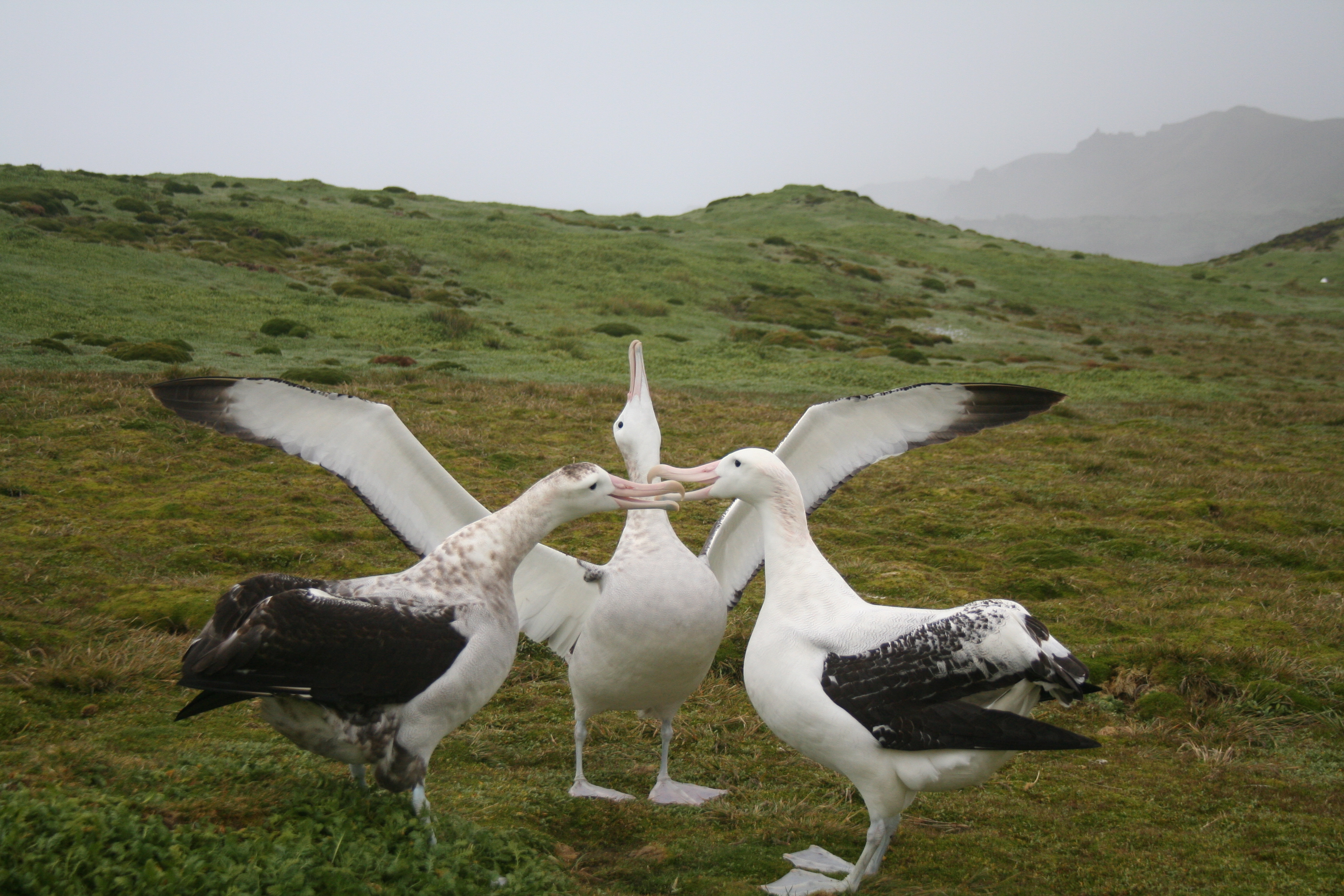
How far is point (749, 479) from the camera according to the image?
543 centimetres

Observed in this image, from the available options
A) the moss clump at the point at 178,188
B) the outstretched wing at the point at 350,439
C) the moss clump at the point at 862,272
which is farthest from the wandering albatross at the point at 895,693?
the moss clump at the point at 862,272

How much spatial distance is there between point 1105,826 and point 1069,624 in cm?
346

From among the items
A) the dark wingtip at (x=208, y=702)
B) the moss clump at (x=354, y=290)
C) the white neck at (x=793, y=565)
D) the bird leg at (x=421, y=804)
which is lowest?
the bird leg at (x=421, y=804)

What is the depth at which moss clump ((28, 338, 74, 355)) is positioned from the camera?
1972cm

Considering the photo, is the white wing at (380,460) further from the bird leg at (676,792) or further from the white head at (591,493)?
the bird leg at (676,792)

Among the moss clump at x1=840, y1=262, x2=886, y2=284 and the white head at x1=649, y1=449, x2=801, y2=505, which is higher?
the moss clump at x1=840, y1=262, x2=886, y2=284

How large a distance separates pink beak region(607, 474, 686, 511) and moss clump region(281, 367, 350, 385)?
49.5 feet

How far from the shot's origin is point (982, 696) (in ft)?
14.9

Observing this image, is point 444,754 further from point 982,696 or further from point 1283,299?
point 1283,299

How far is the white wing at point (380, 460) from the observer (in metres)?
5.21

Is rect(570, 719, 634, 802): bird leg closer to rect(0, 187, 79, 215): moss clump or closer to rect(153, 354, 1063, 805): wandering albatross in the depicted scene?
rect(153, 354, 1063, 805): wandering albatross

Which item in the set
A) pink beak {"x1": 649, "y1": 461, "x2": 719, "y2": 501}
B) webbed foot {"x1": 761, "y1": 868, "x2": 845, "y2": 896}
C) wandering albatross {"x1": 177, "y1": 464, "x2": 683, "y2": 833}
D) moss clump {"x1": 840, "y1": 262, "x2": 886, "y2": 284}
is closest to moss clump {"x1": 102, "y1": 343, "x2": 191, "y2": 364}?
pink beak {"x1": 649, "y1": 461, "x2": 719, "y2": 501}

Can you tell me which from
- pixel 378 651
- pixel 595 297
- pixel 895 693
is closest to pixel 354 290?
pixel 595 297

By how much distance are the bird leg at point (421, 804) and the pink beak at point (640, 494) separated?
1.74m
